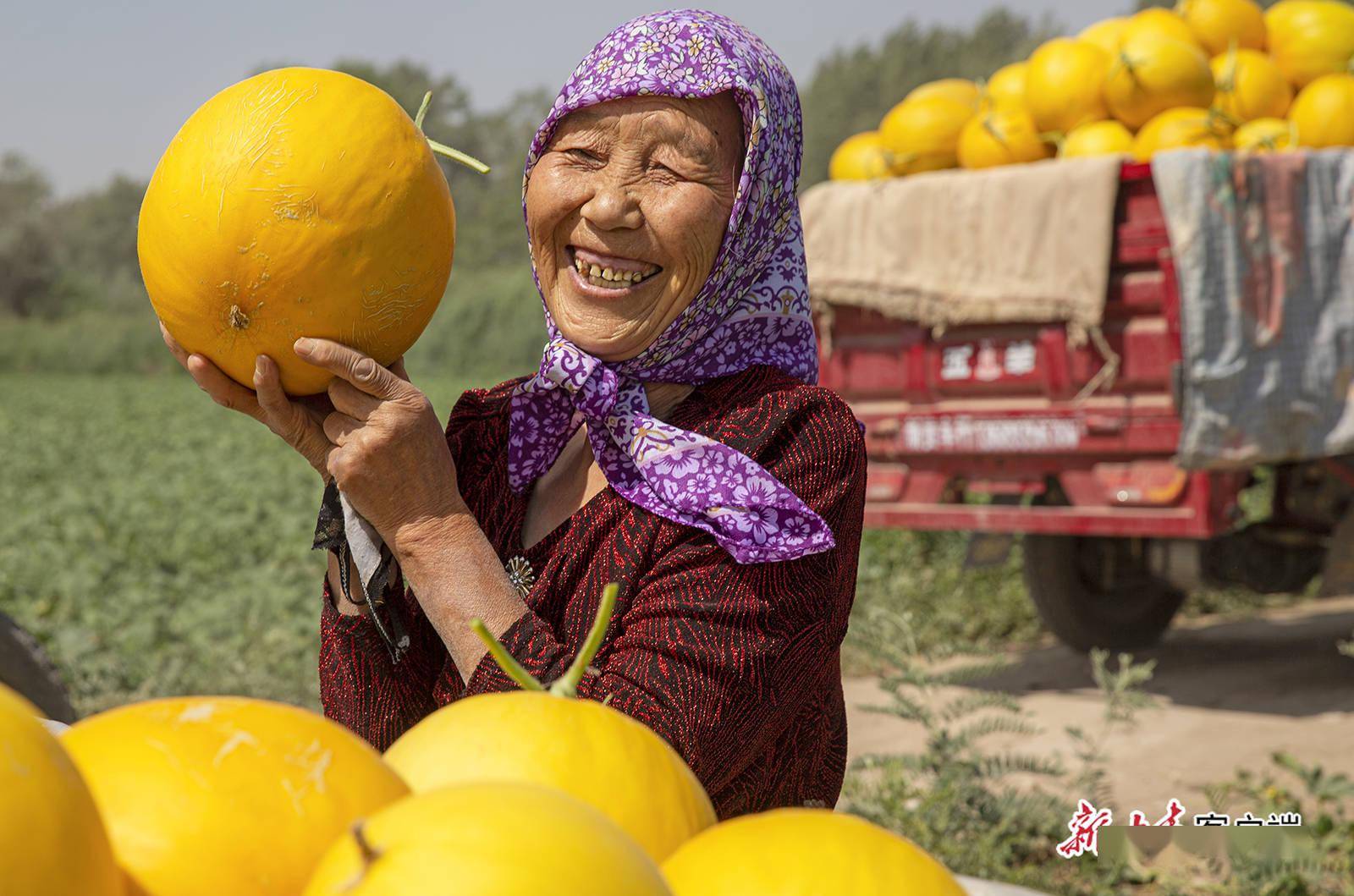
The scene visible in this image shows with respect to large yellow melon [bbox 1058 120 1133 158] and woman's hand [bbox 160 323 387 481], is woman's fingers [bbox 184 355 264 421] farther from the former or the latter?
large yellow melon [bbox 1058 120 1133 158]

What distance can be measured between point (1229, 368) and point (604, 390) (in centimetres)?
407

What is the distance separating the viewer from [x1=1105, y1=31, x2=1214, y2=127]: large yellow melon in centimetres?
600

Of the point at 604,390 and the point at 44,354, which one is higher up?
the point at 604,390

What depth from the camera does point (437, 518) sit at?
189 cm

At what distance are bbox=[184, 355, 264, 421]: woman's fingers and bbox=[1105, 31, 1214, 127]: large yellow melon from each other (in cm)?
508

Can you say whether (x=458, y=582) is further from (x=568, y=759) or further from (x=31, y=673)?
(x=31, y=673)

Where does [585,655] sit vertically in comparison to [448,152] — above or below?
below

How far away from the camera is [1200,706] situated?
20.7 ft

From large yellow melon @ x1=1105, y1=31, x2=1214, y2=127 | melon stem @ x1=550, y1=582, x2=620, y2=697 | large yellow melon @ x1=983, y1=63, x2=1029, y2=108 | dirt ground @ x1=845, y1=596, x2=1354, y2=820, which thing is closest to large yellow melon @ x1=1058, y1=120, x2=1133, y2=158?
large yellow melon @ x1=1105, y1=31, x2=1214, y2=127

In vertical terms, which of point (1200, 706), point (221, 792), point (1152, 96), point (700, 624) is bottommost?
point (1200, 706)

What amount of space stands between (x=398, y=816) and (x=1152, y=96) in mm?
6064

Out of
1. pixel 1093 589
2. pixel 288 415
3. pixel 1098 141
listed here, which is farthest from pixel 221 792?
pixel 1093 589

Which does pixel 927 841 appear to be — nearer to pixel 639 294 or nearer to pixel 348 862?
pixel 639 294

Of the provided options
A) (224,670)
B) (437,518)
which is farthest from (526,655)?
(224,670)
